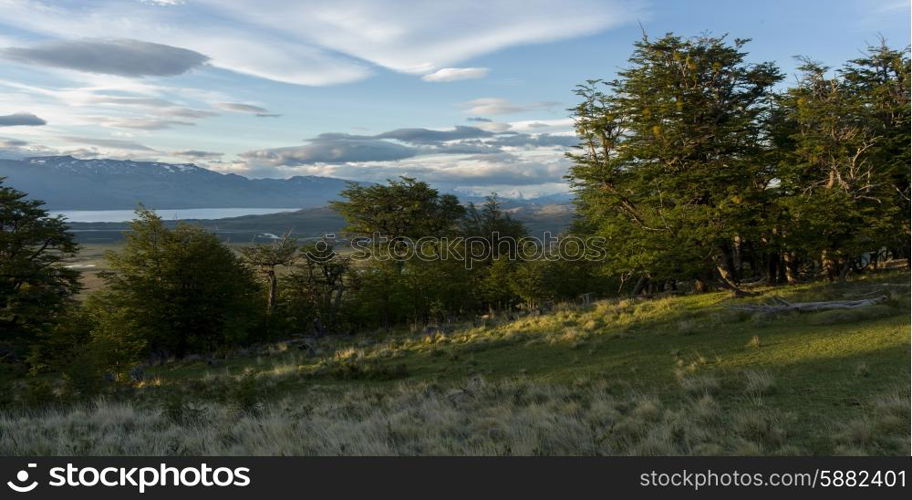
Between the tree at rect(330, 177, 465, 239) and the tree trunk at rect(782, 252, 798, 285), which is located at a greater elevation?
the tree at rect(330, 177, 465, 239)

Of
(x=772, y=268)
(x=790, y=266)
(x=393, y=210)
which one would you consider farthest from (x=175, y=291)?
(x=790, y=266)

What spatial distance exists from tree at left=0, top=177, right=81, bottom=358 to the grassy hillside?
18138 mm

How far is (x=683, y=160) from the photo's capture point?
25031 mm

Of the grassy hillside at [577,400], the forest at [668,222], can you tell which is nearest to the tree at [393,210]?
the forest at [668,222]

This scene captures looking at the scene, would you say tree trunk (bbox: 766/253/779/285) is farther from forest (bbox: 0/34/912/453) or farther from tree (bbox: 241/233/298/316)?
tree (bbox: 241/233/298/316)

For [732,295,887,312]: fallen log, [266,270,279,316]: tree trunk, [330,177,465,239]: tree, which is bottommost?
[266,270,279,316]: tree trunk

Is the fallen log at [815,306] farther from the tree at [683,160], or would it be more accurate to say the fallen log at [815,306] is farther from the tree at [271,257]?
the tree at [271,257]

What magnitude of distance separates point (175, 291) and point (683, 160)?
3191 centimetres

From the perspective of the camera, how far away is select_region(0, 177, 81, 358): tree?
29.6 meters

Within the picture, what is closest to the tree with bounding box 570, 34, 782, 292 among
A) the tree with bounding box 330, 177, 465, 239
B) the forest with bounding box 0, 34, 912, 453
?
the forest with bounding box 0, 34, 912, 453

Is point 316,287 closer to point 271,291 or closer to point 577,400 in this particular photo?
point 271,291

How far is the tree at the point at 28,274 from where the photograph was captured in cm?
2958

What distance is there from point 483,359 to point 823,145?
63.6ft

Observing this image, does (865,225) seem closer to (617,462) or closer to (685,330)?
(685,330)
